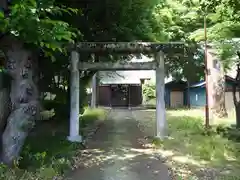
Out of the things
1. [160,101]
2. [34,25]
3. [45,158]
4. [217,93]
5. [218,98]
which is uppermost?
[34,25]

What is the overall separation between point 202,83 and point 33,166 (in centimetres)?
3146

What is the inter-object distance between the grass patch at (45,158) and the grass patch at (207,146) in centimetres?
355

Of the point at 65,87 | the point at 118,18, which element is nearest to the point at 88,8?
the point at 118,18

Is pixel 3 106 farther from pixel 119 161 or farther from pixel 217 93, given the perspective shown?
pixel 217 93

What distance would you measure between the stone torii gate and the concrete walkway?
1036 millimetres

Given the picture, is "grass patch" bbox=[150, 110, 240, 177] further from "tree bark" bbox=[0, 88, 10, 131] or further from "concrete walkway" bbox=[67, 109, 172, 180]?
"tree bark" bbox=[0, 88, 10, 131]

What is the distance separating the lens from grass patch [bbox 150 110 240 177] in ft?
37.2

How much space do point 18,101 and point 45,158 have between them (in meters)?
→ 2.17

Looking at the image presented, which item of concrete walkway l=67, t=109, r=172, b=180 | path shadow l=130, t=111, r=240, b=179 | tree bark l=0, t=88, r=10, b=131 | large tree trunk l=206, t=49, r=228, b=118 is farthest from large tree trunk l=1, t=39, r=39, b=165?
large tree trunk l=206, t=49, r=228, b=118

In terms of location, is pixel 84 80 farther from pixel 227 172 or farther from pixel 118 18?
pixel 227 172

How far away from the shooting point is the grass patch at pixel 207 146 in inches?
446

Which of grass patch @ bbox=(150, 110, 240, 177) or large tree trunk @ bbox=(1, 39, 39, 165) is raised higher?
large tree trunk @ bbox=(1, 39, 39, 165)

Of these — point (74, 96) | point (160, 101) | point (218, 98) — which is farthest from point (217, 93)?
point (74, 96)

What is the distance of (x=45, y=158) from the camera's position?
36.2 ft
